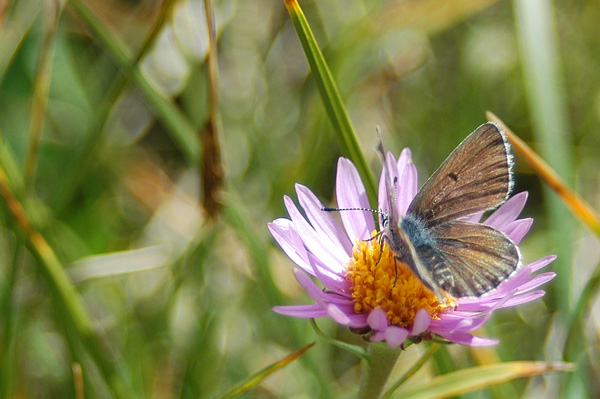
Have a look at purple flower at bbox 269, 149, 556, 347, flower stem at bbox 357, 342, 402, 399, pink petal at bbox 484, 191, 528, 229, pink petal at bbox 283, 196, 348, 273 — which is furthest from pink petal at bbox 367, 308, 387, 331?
pink petal at bbox 484, 191, 528, 229

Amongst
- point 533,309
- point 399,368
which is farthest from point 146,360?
point 533,309

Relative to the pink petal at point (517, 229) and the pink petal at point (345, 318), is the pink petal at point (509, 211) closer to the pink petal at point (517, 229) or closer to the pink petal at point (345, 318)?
the pink petal at point (517, 229)

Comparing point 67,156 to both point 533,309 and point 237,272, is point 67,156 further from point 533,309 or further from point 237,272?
point 533,309

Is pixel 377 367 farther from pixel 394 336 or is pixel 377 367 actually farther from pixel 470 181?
pixel 470 181

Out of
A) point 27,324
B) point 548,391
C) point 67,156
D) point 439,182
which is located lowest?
point 548,391

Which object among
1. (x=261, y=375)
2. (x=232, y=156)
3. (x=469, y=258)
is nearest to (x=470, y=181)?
(x=469, y=258)

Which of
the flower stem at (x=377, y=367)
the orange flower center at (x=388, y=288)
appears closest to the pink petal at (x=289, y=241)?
the orange flower center at (x=388, y=288)

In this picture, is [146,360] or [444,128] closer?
[146,360]
